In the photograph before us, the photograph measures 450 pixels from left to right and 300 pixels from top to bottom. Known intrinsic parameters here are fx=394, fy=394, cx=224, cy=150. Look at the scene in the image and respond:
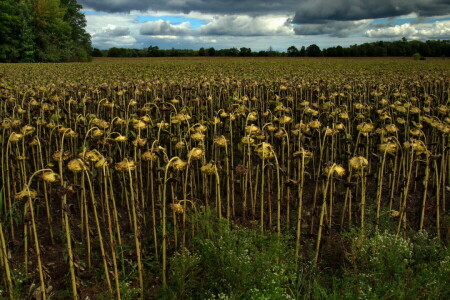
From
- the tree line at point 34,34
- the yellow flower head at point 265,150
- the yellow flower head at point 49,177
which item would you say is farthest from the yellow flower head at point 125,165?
the tree line at point 34,34

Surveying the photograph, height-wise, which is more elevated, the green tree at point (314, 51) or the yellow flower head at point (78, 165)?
the green tree at point (314, 51)

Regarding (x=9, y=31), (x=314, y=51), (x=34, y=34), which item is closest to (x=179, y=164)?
(x=9, y=31)

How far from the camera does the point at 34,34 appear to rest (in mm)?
55312

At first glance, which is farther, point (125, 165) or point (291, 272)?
point (291, 272)

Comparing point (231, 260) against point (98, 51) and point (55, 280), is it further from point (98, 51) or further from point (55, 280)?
point (98, 51)

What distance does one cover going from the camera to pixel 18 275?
3.72m

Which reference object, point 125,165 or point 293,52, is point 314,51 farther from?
point 125,165

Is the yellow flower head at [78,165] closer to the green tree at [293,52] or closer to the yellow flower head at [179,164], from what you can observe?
the yellow flower head at [179,164]

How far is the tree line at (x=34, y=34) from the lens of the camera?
52.2 meters

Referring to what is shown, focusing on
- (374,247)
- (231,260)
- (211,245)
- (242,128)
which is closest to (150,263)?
(211,245)

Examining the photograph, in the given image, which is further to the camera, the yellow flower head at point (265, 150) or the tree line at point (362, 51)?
the tree line at point (362, 51)

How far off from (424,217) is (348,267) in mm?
1707

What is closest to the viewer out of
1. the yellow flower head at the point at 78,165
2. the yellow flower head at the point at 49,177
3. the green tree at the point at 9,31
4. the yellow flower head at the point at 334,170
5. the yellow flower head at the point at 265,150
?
the yellow flower head at the point at 49,177

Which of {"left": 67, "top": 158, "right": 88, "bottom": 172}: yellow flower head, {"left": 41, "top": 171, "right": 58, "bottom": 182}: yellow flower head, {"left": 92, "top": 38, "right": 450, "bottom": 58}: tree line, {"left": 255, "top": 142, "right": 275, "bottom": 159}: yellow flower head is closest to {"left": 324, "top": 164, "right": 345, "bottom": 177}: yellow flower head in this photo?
{"left": 255, "top": 142, "right": 275, "bottom": 159}: yellow flower head
